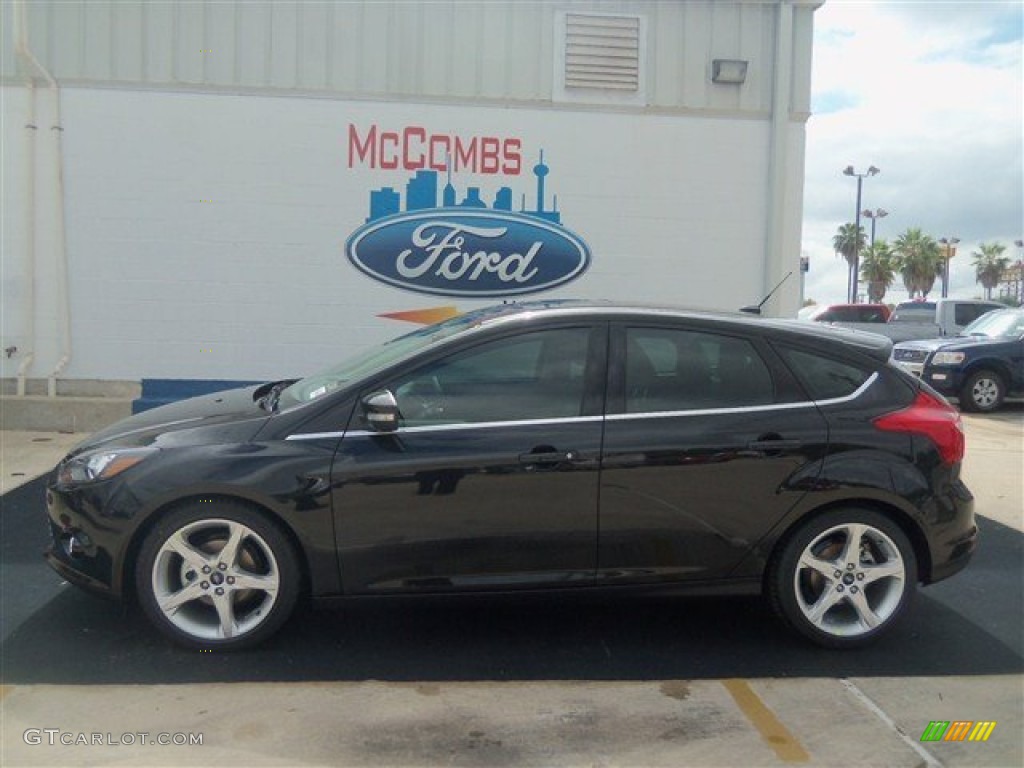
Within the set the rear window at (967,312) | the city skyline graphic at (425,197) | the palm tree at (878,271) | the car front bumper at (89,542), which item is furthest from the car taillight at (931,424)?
the palm tree at (878,271)

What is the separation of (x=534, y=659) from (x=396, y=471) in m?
1.08

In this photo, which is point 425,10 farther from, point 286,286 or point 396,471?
point 396,471

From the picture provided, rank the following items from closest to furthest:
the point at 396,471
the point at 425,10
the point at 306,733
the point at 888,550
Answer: the point at 306,733 → the point at 396,471 → the point at 888,550 → the point at 425,10

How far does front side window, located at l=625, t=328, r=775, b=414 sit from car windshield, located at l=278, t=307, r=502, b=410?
0.78 meters

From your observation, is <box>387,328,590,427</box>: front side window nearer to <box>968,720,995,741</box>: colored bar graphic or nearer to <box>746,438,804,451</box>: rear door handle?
<box>746,438,804,451</box>: rear door handle

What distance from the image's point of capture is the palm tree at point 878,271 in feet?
195

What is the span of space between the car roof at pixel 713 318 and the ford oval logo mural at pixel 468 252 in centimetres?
563

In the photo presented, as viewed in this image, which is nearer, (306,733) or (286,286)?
(306,733)

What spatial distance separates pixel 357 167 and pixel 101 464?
6.57m

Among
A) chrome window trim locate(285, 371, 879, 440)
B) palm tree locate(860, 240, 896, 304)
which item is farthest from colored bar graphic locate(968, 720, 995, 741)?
palm tree locate(860, 240, 896, 304)

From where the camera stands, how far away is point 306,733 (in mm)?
3707

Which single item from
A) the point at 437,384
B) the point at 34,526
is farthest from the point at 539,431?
the point at 34,526

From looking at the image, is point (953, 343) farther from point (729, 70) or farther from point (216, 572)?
point (216, 572)

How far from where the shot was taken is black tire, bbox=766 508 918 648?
14.8ft
